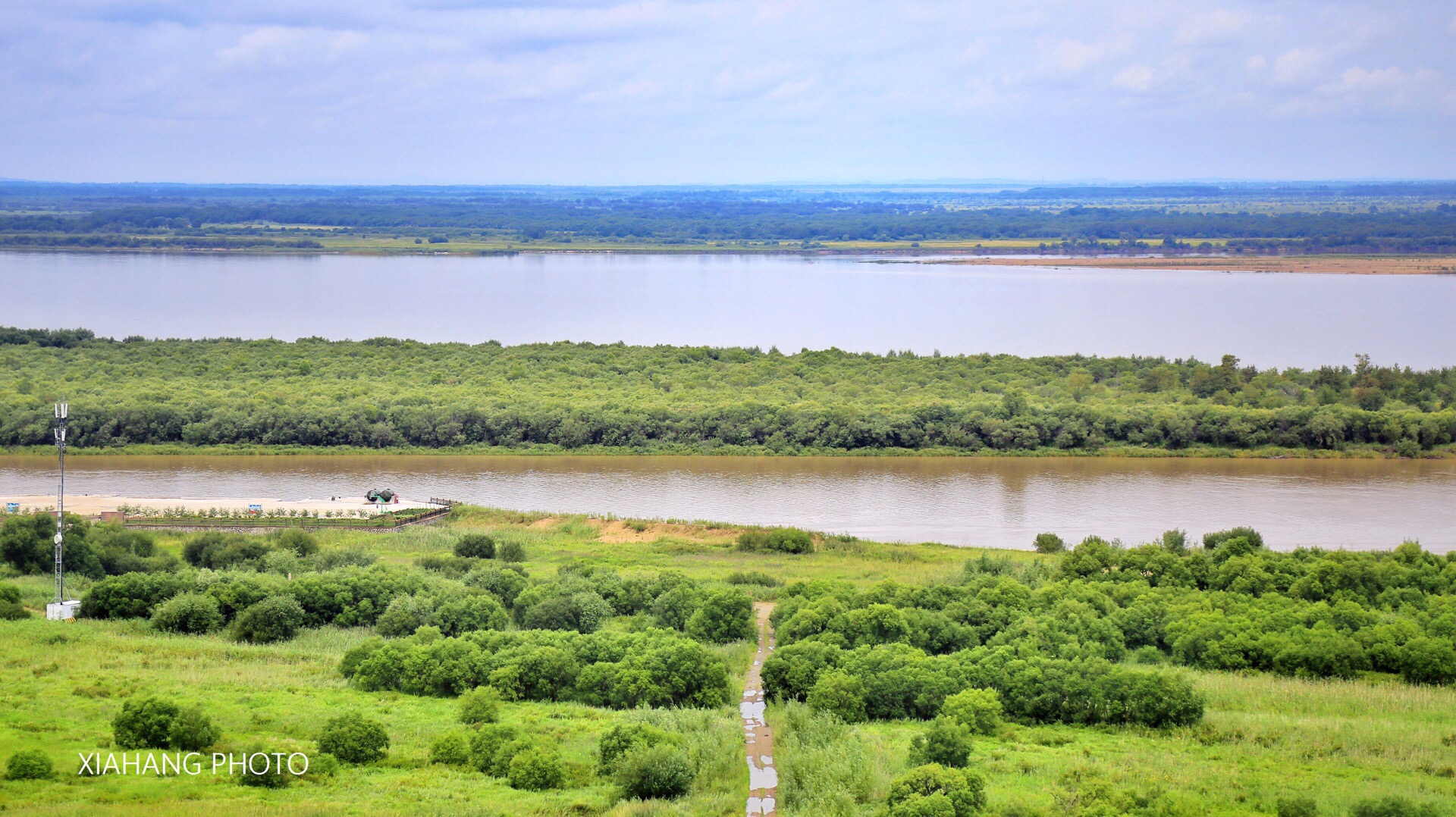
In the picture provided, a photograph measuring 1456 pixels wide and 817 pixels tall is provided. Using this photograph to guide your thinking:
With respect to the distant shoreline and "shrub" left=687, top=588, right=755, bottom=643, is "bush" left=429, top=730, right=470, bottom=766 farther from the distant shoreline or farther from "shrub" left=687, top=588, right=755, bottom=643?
the distant shoreline

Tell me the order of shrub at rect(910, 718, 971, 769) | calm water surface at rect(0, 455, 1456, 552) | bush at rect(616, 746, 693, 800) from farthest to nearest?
calm water surface at rect(0, 455, 1456, 552) < shrub at rect(910, 718, 971, 769) < bush at rect(616, 746, 693, 800)

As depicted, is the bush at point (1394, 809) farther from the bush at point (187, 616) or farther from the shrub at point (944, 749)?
the bush at point (187, 616)

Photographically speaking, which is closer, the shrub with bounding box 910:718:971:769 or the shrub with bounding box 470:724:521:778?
the shrub with bounding box 910:718:971:769

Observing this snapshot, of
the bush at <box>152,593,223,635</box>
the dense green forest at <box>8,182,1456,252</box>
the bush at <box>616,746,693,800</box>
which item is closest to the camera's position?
the bush at <box>616,746,693,800</box>

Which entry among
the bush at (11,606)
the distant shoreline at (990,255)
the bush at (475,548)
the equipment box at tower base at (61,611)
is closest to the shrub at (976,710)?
the bush at (475,548)

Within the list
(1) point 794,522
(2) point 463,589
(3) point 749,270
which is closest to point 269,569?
(2) point 463,589

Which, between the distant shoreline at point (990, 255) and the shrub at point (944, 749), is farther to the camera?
the distant shoreline at point (990, 255)

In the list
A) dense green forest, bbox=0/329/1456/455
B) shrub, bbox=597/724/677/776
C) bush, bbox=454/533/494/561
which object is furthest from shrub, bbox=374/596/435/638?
dense green forest, bbox=0/329/1456/455
